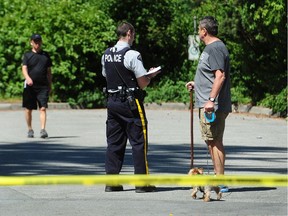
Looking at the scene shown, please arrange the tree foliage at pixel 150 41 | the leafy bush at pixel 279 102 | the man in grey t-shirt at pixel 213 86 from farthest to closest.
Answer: the tree foliage at pixel 150 41 < the leafy bush at pixel 279 102 < the man in grey t-shirt at pixel 213 86

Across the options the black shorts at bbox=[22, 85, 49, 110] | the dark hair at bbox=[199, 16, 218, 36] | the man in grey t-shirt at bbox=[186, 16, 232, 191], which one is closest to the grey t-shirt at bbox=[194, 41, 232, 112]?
the man in grey t-shirt at bbox=[186, 16, 232, 191]

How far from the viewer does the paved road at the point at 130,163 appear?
10.1 meters

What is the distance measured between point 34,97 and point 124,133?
7.48 metres

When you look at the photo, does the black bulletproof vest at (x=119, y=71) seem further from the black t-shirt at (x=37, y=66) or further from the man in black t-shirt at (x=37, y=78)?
the black t-shirt at (x=37, y=66)

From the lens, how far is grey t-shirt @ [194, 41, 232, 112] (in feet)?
35.5

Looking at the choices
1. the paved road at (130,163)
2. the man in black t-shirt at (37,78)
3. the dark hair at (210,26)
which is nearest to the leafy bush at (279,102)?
the paved road at (130,163)

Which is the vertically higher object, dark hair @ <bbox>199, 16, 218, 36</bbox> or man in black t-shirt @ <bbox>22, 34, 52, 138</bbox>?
dark hair @ <bbox>199, 16, 218, 36</bbox>

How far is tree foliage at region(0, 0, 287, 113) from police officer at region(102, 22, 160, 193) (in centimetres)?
1429

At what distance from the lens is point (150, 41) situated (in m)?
33.0

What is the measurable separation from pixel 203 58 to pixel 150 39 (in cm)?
2182

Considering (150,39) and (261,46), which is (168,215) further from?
(150,39)

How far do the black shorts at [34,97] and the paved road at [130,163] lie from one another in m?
0.59

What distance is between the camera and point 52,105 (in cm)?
2944

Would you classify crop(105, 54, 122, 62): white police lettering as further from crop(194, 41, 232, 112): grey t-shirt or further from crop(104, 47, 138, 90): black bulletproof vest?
crop(194, 41, 232, 112): grey t-shirt
